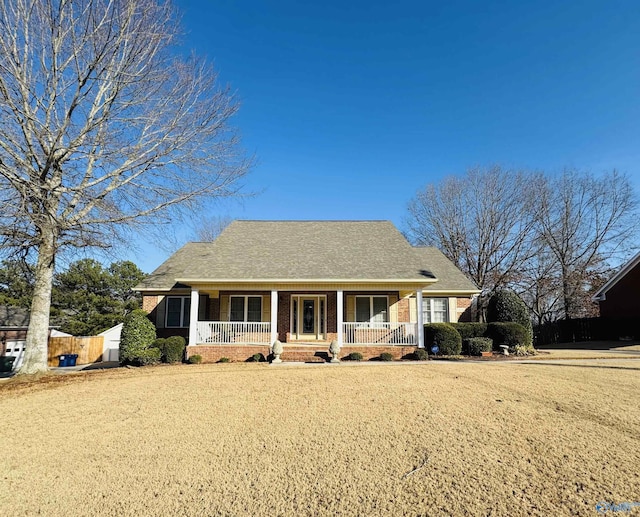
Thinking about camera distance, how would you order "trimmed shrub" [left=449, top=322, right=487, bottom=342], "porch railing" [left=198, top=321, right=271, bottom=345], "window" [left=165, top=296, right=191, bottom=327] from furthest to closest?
"window" [left=165, top=296, right=191, bottom=327] → "trimmed shrub" [left=449, top=322, right=487, bottom=342] → "porch railing" [left=198, top=321, right=271, bottom=345]

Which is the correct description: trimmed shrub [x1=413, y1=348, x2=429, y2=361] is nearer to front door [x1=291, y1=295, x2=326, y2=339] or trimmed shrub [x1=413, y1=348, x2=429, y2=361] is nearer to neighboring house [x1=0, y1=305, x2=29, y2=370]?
front door [x1=291, y1=295, x2=326, y2=339]

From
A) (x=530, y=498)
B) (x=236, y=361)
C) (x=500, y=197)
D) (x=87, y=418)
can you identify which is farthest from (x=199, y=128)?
(x=500, y=197)

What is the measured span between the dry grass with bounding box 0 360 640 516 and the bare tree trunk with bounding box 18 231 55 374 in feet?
12.4

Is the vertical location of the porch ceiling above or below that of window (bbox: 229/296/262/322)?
above

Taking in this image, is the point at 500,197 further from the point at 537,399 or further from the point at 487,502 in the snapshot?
the point at 487,502

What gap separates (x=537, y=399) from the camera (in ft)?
22.5

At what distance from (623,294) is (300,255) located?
702 inches

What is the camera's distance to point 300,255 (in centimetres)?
1734

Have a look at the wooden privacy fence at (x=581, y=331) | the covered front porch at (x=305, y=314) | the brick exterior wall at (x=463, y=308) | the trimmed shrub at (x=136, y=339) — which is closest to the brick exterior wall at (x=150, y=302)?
the covered front porch at (x=305, y=314)

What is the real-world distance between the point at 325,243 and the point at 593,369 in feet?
38.4

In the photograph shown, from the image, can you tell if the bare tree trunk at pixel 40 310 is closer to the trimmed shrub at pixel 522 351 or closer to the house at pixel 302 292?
Result: the house at pixel 302 292

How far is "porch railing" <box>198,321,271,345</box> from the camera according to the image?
1545cm

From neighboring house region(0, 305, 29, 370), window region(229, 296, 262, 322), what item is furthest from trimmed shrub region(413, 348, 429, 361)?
neighboring house region(0, 305, 29, 370)


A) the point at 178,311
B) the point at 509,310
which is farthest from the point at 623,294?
the point at 178,311
